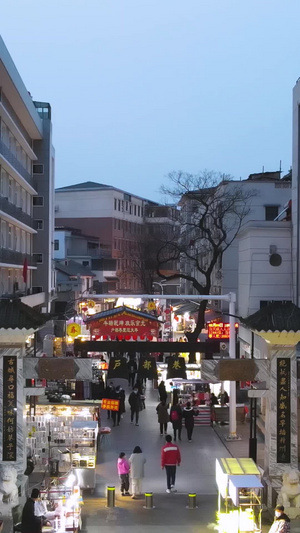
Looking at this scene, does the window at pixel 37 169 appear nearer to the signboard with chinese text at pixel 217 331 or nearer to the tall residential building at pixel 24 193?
the tall residential building at pixel 24 193

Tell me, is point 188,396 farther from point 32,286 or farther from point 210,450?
point 32,286

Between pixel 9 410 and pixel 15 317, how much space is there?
1.93 m

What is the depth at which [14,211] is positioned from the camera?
39.6 meters

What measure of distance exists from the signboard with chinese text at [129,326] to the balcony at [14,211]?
1646 centimetres

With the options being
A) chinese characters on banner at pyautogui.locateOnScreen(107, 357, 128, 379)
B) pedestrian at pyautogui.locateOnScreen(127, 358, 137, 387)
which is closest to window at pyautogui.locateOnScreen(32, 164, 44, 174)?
pedestrian at pyautogui.locateOnScreen(127, 358, 137, 387)

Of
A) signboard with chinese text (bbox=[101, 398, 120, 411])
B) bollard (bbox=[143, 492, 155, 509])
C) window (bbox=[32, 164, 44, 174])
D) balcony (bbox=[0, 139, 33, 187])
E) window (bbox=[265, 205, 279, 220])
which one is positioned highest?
window (bbox=[32, 164, 44, 174])

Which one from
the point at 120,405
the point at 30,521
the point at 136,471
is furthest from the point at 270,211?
the point at 30,521

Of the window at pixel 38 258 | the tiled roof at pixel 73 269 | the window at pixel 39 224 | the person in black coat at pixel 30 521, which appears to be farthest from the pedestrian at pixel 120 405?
the tiled roof at pixel 73 269

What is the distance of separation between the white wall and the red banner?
35.6ft

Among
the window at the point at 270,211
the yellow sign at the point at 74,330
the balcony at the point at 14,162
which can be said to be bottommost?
the yellow sign at the point at 74,330

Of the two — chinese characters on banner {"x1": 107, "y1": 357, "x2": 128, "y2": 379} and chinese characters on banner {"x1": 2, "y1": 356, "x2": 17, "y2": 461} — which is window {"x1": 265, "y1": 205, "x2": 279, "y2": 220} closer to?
chinese characters on banner {"x1": 107, "y1": 357, "x2": 128, "y2": 379}

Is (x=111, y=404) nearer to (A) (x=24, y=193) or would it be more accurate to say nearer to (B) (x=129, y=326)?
(B) (x=129, y=326)

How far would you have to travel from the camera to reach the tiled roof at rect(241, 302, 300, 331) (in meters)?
16.2

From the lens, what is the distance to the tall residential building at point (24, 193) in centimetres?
3662
